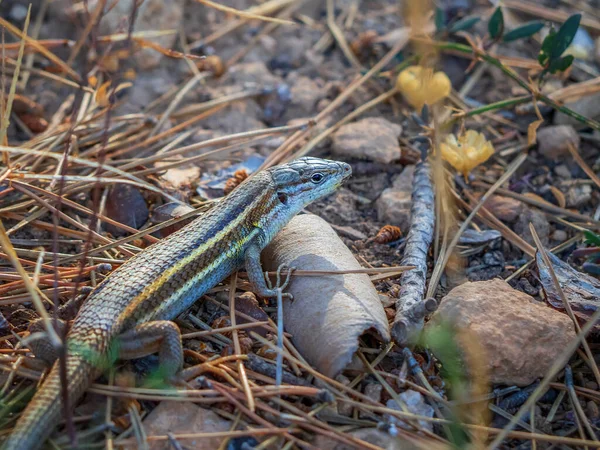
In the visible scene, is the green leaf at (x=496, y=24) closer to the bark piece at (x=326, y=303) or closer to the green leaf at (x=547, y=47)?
the green leaf at (x=547, y=47)

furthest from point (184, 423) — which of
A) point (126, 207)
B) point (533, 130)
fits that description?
point (533, 130)

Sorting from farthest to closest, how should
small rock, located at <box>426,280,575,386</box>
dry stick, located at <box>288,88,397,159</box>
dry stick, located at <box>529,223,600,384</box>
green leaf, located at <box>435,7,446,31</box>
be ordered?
1. green leaf, located at <box>435,7,446,31</box>
2. dry stick, located at <box>288,88,397,159</box>
3. dry stick, located at <box>529,223,600,384</box>
4. small rock, located at <box>426,280,575,386</box>

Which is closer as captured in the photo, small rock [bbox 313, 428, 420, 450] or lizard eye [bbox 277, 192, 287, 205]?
small rock [bbox 313, 428, 420, 450]

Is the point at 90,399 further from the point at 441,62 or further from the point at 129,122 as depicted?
the point at 441,62

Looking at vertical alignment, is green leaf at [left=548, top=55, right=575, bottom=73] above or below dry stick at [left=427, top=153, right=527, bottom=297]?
above

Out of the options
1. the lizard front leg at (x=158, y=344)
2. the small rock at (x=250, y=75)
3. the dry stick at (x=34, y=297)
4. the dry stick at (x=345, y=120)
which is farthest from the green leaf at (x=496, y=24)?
the dry stick at (x=34, y=297)

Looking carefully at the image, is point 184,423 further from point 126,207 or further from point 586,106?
point 586,106

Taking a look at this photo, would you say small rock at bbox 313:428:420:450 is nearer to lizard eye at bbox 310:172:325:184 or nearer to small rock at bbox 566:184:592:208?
lizard eye at bbox 310:172:325:184

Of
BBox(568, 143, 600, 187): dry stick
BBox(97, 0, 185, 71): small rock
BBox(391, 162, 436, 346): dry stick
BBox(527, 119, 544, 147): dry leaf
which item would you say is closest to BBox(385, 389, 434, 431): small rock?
BBox(391, 162, 436, 346): dry stick
